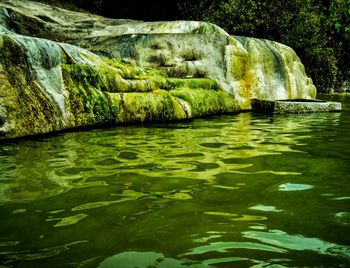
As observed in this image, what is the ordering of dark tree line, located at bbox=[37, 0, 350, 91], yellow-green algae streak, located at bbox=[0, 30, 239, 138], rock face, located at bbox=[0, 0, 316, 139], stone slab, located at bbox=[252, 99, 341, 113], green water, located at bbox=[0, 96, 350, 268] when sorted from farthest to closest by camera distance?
dark tree line, located at bbox=[37, 0, 350, 91] < stone slab, located at bbox=[252, 99, 341, 113] < rock face, located at bbox=[0, 0, 316, 139] < yellow-green algae streak, located at bbox=[0, 30, 239, 138] < green water, located at bbox=[0, 96, 350, 268]

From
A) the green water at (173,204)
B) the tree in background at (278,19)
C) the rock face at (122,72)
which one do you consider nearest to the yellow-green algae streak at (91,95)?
the rock face at (122,72)

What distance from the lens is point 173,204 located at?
252 cm

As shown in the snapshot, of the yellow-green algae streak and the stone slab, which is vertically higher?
the yellow-green algae streak

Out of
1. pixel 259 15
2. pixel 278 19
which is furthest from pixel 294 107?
pixel 278 19

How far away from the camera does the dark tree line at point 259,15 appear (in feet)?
68.7

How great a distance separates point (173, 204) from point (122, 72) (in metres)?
5.34

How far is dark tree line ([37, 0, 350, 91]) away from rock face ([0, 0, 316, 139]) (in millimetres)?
8938

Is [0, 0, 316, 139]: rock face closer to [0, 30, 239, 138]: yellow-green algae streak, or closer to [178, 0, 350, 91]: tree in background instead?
[0, 30, 239, 138]: yellow-green algae streak

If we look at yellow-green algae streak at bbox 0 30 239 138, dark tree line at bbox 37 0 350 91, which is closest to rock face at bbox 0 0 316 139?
yellow-green algae streak at bbox 0 30 239 138

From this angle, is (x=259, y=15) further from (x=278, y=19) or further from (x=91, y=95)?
(x=91, y=95)

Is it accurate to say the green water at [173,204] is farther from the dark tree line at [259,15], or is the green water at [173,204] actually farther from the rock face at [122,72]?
the dark tree line at [259,15]

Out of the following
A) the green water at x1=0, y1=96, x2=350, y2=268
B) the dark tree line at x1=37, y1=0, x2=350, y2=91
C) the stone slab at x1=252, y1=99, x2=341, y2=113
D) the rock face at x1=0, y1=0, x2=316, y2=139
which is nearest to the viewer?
the green water at x1=0, y1=96, x2=350, y2=268

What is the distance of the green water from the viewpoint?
1810 millimetres

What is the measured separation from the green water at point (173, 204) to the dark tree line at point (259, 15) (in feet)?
57.7
